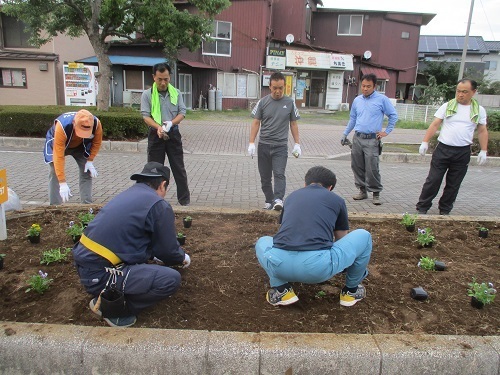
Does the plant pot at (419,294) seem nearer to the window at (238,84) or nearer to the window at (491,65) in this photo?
the window at (238,84)

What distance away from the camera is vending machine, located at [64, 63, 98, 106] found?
59.5 feet

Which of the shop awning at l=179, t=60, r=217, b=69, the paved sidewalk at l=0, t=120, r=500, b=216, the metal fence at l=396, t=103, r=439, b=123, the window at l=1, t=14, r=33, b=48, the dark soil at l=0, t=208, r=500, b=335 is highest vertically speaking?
the window at l=1, t=14, r=33, b=48

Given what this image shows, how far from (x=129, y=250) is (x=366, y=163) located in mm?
4372

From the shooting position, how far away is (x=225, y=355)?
2191 millimetres

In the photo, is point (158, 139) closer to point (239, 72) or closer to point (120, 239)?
point (120, 239)

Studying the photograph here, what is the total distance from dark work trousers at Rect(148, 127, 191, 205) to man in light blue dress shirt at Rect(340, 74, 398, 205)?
103 inches

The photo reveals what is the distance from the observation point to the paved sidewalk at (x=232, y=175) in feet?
20.0

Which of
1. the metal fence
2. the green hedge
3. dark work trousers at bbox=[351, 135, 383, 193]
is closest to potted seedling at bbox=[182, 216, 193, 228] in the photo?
dark work trousers at bbox=[351, 135, 383, 193]

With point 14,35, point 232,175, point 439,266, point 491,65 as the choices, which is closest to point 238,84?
point 14,35

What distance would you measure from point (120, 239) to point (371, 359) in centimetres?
159

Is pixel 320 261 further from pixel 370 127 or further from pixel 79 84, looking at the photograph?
pixel 79 84

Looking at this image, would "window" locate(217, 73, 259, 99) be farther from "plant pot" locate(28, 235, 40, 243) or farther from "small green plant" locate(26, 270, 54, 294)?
"small green plant" locate(26, 270, 54, 294)

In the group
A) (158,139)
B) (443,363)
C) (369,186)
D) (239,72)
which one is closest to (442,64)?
(239,72)

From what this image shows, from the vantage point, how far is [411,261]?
351 cm
